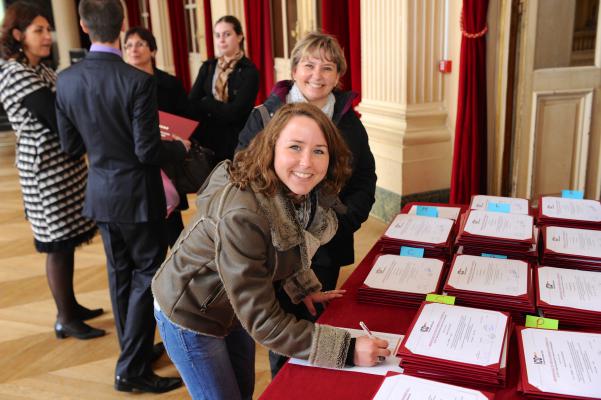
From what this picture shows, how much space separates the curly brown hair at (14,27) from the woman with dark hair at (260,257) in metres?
1.51

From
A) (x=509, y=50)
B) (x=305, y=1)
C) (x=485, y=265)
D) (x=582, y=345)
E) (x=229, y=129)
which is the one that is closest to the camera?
(x=582, y=345)

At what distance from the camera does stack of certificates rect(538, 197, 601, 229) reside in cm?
177

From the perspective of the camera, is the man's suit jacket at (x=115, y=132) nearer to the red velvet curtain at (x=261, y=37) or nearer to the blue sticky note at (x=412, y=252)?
the blue sticky note at (x=412, y=252)

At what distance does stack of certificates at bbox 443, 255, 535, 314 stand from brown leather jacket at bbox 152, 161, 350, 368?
0.36 metres

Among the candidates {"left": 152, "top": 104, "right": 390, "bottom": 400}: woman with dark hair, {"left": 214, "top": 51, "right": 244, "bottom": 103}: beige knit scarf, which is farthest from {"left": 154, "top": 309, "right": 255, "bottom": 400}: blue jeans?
{"left": 214, "top": 51, "right": 244, "bottom": 103}: beige knit scarf

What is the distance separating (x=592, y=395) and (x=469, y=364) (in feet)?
0.68

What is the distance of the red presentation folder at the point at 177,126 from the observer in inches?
98.7

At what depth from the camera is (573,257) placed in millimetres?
1505

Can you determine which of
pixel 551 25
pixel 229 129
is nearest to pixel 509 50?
pixel 551 25

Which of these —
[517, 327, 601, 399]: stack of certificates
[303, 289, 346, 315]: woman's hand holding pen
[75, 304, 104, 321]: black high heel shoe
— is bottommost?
[75, 304, 104, 321]: black high heel shoe

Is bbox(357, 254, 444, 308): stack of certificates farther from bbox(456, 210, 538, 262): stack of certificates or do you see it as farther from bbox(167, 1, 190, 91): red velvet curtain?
bbox(167, 1, 190, 91): red velvet curtain

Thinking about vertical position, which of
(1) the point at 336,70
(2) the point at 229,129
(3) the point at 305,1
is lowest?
(2) the point at 229,129

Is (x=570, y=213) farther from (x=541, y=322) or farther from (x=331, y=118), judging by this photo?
(x=331, y=118)

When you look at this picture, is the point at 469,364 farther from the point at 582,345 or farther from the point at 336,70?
the point at 336,70
